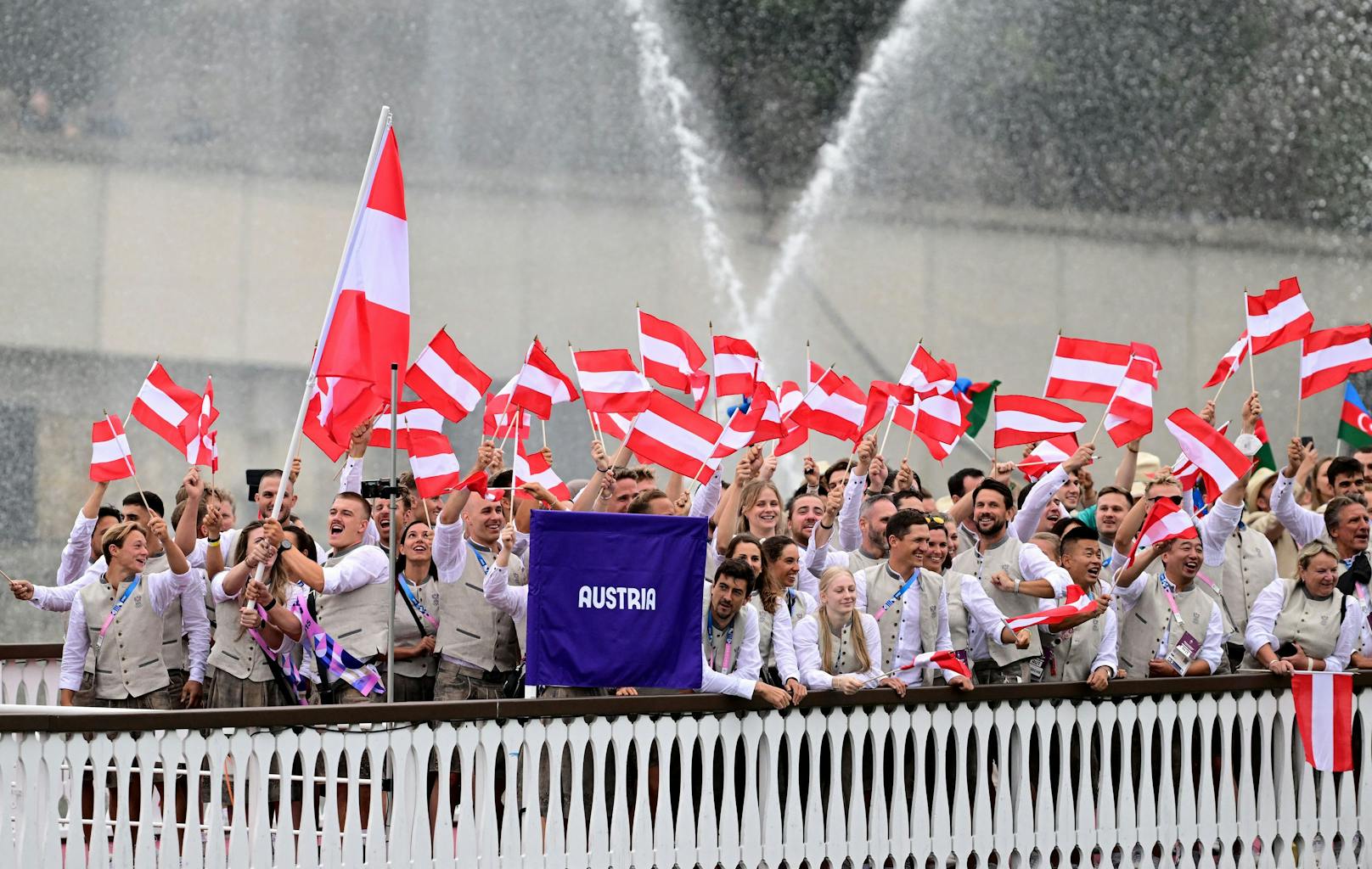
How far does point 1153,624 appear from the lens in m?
10.6

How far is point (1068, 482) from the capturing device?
12.7 m

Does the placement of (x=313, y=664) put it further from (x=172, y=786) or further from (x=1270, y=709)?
(x=1270, y=709)

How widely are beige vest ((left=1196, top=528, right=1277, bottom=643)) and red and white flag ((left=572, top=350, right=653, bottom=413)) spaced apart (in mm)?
3316

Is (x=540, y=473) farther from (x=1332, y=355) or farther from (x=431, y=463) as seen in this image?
(x=1332, y=355)

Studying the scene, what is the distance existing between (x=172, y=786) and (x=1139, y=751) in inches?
189

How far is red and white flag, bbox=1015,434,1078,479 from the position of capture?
1277cm

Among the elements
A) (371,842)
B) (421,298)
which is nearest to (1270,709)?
(371,842)

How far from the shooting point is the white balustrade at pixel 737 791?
28.0ft

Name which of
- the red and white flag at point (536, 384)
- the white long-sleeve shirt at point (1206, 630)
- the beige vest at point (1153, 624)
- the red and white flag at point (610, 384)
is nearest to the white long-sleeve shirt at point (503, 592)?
the red and white flag at point (536, 384)

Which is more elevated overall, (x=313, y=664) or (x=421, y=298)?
(x=421, y=298)

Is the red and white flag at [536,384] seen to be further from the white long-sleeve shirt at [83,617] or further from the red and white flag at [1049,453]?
the red and white flag at [1049,453]

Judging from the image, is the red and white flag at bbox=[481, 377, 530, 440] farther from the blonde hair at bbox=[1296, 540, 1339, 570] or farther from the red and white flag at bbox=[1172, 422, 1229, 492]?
the blonde hair at bbox=[1296, 540, 1339, 570]

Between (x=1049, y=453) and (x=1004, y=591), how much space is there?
2.87 meters

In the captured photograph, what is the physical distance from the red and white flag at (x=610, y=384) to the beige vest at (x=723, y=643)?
2.37 meters
